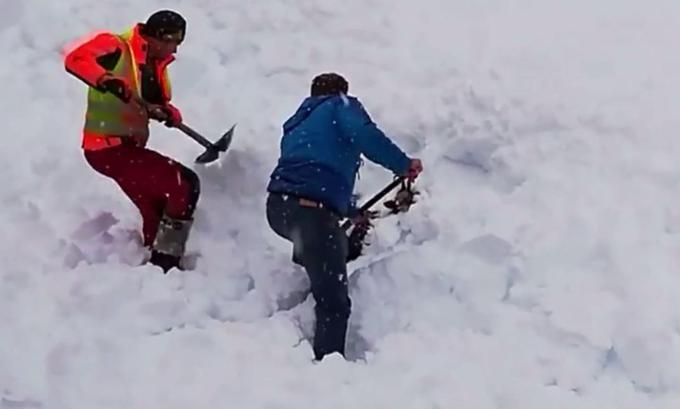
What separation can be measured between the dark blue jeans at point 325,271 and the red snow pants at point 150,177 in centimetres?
76

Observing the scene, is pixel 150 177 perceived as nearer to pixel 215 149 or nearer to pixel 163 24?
pixel 215 149

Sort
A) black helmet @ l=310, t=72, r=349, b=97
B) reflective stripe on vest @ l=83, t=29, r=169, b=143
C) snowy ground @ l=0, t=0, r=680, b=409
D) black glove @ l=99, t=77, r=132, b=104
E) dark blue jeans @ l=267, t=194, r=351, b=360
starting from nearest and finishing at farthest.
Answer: snowy ground @ l=0, t=0, r=680, b=409, dark blue jeans @ l=267, t=194, r=351, b=360, black glove @ l=99, t=77, r=132, b=104, black helmet @ l=310, t=72, r=349, b=97, reflective stripe on vest @ l=83, t=29, r=169, b=143

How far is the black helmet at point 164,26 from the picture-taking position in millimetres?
5719

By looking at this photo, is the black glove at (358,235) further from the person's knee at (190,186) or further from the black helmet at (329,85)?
the person's knee at (190,186)

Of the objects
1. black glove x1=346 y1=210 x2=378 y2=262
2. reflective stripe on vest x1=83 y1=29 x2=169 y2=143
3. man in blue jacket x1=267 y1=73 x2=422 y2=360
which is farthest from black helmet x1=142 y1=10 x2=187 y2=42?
black glove x1=346 y1=210 x2=378 y2=262

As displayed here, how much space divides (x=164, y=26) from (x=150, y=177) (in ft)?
2.54

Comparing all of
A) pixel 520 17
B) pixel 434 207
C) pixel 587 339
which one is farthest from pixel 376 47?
pixel 587 339

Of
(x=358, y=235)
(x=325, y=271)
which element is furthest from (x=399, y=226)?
(x=325, y=271)

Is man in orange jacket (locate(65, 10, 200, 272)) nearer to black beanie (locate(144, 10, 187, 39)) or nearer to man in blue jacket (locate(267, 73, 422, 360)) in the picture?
black beanie (locate(144, 10, 187, 39))

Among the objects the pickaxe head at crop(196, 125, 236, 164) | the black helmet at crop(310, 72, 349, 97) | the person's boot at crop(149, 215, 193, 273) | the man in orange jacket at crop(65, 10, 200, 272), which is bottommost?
the person's boot at crop(149, 215, 193, 273)

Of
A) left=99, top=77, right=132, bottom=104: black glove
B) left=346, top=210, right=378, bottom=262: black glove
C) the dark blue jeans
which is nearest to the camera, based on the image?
the dark blue jeans

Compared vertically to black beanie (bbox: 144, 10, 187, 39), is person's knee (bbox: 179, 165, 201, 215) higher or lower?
lower

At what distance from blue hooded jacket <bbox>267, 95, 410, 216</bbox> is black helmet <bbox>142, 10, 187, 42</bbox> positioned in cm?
81

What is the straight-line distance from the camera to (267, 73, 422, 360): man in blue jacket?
539cm
